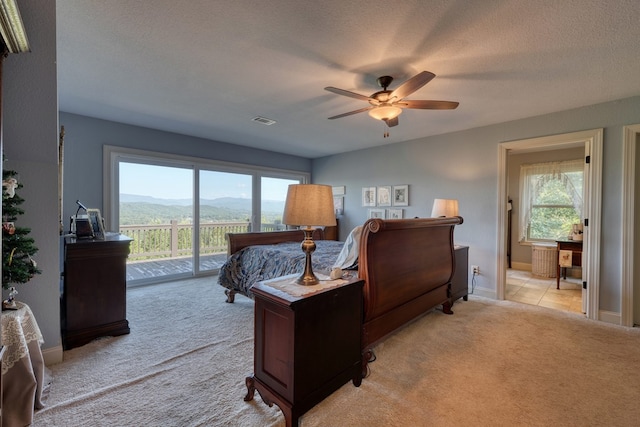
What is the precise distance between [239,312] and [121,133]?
3043 millimetres

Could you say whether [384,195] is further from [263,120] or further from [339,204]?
[263,120]

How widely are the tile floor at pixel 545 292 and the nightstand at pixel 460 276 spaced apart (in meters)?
0.72

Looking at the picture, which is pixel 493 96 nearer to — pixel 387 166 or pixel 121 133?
pixel 387 166

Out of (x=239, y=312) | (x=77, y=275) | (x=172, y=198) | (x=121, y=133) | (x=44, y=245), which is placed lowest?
(x=239, y=312)

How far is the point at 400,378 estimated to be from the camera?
1952 millimetres

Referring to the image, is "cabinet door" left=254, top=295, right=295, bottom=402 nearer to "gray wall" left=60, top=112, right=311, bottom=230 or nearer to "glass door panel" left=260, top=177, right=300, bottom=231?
"gray wall" left=60, top=112, right=311, bottom=230

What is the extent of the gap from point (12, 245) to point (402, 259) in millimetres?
2605

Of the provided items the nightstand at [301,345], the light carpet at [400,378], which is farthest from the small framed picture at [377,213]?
the nightstand at [301,345]

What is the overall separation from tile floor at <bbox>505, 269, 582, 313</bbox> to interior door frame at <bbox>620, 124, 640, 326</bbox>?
1.43 feet

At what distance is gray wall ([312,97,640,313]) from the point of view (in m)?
2.96

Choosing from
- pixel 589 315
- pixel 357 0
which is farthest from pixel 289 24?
pixel 589 315

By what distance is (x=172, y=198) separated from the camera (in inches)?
175

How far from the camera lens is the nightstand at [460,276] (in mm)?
3353

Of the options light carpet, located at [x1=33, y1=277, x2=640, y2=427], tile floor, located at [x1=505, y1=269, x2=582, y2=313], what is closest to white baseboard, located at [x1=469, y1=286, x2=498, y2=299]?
tile floor, located at [x1=505, y1=269, x2=582, y2=313]
